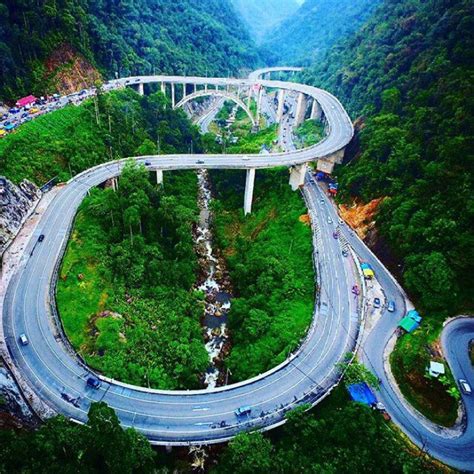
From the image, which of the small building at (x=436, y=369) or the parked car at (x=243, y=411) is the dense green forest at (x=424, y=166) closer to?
the small building at (x=436, y=369)

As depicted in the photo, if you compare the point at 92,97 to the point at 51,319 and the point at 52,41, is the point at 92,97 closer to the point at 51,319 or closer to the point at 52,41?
the point at 52,41

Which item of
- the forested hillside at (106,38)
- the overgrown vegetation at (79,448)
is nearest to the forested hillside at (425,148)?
the overgrown vegetation at (79,448)

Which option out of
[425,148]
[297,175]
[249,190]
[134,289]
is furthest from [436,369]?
[249,190]

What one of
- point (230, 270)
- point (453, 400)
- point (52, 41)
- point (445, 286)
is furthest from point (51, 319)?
point (52, 41)

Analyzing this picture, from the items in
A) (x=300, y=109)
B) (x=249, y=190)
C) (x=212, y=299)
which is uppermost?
(x=300, y=109)

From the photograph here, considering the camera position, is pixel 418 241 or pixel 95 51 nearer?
pixel 418 241

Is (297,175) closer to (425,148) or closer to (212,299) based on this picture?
(425,148)

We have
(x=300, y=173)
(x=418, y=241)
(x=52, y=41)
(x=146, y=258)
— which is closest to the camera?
(x=418, y=241)

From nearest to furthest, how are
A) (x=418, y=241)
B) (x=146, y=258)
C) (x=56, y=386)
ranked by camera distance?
1. (x=56, y=386)
2. (x=418, y=241)
3. (x=146, y=258)
